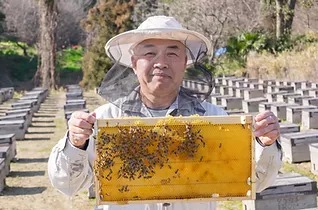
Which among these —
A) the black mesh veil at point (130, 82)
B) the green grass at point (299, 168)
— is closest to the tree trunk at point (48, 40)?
the green grass at point (299, 168)

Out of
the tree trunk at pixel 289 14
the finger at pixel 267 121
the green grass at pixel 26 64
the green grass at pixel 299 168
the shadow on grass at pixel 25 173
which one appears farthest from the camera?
the green grass at pixel 26 64

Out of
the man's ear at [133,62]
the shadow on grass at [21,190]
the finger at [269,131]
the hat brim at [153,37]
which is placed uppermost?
the hat brim at [153,37]

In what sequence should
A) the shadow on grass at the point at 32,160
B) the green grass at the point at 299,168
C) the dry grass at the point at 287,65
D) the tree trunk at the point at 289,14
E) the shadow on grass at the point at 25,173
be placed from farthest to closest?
the tree trunk at the point at 289,14, the dry grass at the point at 287,65, the shadow on grass at the point at 32,160, the shadow on grass at the point at 25,173, the green grass at the point at 299,168

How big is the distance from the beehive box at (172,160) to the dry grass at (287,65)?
14661 mm

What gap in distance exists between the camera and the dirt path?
5.86 m

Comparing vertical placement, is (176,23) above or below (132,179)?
above

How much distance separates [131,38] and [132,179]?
20.7 inches

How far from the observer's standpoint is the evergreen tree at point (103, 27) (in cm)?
2252

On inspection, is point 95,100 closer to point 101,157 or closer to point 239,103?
point 239,103

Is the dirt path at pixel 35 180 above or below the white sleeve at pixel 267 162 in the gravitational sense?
below

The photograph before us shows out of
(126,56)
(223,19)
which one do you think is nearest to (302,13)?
(223,19)

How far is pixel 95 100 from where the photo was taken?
1869 centimetres

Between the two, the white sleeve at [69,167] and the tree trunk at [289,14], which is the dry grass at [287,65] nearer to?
the tree trunk at [289,14]

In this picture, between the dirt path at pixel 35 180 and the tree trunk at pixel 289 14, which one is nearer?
the dirt path at pixel 35 180
